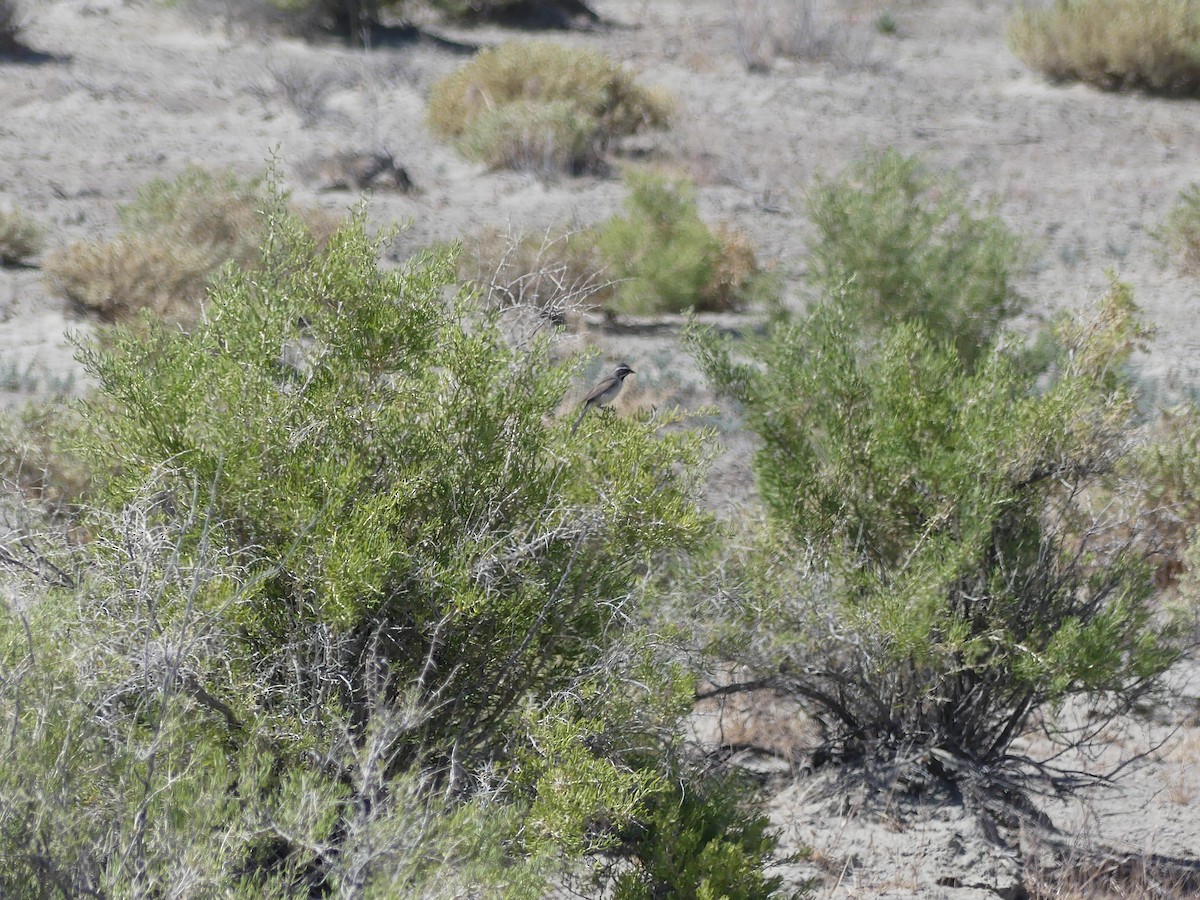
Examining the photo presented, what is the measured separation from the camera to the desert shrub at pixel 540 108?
14.8m

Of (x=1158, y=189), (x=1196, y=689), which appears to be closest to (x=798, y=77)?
(x=1158, y=189)

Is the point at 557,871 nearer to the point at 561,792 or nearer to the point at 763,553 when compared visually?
the point at 561,792

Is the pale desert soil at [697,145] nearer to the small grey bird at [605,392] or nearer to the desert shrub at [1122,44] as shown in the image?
the desert shrub at [1122,44]

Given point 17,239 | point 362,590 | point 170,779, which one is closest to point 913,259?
point 362,590

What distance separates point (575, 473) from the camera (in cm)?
451

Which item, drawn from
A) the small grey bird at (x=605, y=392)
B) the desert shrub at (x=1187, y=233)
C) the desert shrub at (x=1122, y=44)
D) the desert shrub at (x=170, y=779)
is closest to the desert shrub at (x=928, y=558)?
the small grey bird at (x=605, y=392)

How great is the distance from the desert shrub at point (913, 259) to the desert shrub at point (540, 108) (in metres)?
6.36

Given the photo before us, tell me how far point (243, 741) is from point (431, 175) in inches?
457

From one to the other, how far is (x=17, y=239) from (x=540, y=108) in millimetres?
6095

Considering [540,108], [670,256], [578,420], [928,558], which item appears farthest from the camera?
[540,108]

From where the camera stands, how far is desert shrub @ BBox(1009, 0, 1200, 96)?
17984 millimetres

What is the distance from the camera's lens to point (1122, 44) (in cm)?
1831

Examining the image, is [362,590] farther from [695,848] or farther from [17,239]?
[17,239]

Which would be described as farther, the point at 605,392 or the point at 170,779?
the point at 605,392
